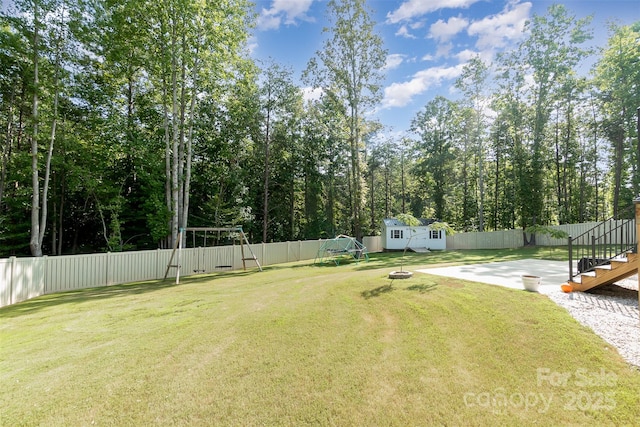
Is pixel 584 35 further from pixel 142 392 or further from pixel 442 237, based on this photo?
pixel 142 392

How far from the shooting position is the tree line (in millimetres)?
12055

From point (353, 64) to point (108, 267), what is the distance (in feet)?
58.8

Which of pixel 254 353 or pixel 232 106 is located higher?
pixel 232 106

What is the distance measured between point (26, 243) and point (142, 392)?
16.2 m

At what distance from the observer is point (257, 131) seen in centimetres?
2062

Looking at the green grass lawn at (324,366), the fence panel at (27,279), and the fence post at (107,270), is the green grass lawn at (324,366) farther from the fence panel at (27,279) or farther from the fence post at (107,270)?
the fence post at (107,270)

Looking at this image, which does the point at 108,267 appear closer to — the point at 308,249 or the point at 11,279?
the point at 11,279

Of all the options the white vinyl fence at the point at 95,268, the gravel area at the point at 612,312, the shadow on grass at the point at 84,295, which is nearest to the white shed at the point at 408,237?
the white vinyl fence at the point at 95,268

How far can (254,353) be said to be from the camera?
3787 millimetres

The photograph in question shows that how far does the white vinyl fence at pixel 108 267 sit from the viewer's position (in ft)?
23.7

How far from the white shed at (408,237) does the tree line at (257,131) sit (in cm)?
317

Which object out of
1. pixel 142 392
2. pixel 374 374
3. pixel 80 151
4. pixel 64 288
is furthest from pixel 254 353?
pixel 80 151

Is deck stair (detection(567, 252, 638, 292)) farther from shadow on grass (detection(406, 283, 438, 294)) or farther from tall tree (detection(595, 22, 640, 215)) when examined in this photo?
tall tree (detection(595, 22, 640, 215))

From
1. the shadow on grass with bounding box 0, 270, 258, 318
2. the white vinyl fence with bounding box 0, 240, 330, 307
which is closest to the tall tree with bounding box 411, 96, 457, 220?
the white vinyl fence with bounding box 0, 240, 330, 307
